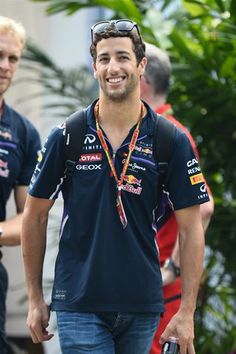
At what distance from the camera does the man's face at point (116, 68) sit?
403 centimetres

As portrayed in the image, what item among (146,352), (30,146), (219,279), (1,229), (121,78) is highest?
(121,78)

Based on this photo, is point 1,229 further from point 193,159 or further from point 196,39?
point 196,39

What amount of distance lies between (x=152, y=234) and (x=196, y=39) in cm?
274

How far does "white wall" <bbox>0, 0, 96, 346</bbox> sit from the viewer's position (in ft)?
26.2

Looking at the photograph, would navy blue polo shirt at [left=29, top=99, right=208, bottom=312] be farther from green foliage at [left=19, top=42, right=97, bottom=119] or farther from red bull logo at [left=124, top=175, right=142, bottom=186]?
green foliage at [left=19, top=42, right=97, bottom=119]

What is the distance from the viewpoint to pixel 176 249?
4.93 metres

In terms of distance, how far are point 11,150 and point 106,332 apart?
1375 millimetres

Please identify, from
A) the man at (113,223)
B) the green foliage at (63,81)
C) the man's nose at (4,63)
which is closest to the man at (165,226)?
the man at (113,223)

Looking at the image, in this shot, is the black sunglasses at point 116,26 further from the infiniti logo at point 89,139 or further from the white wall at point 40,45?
the white wall at point 40,45

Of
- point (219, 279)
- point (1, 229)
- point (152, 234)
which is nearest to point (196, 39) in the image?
point (219, 279)

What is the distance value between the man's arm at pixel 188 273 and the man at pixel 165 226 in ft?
1.56

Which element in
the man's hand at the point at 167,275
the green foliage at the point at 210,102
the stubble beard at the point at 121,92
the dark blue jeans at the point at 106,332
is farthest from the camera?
the green foliage at the point at 210,102

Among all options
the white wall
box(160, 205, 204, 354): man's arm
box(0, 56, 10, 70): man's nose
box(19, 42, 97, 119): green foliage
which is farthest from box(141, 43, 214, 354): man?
the white wall

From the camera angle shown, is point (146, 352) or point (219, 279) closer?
point (146, 352)
